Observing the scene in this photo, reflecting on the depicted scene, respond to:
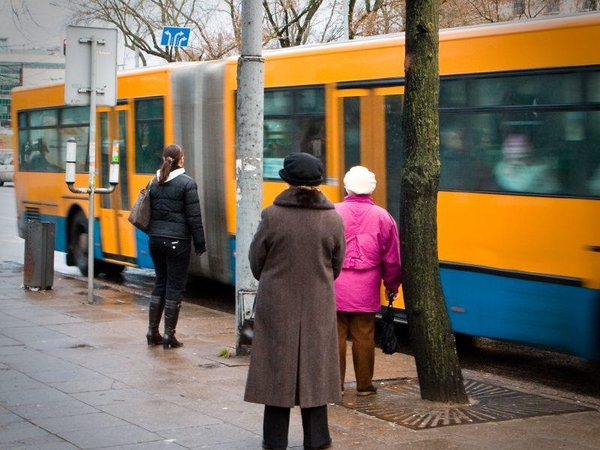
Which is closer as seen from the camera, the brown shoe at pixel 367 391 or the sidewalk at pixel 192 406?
the sidewalk at pixel 192 406

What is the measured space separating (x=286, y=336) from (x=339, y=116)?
17.9ft

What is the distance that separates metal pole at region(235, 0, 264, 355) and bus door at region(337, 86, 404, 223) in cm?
135

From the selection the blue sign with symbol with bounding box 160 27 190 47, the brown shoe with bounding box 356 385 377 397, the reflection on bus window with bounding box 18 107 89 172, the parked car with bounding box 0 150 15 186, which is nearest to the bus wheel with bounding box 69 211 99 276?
the reflection on bus window with bounding box 18 107 89 172

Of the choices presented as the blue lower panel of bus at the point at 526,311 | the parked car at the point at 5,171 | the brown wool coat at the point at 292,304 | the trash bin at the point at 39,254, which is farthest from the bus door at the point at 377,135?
the parked car at the point at 5,171

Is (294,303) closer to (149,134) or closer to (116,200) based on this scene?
(149,134)

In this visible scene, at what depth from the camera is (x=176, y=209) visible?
33.7ft

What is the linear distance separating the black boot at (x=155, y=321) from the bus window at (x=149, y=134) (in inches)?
183

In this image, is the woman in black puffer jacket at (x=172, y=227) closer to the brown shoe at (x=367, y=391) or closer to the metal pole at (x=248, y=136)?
the metal pole at (x=248, y=136)

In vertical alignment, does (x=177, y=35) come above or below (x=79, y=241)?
above

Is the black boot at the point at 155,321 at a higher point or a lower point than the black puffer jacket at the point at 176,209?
lower

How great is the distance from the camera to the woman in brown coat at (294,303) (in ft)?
A: 20.3

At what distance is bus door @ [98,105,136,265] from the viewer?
1544 centimetres

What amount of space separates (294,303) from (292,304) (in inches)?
0.5

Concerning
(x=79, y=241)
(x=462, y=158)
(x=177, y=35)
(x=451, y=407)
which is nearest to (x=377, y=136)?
(x=462, y=158)
